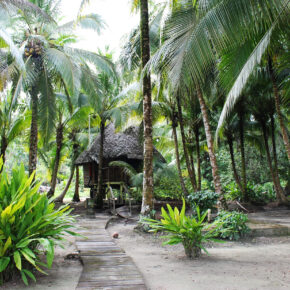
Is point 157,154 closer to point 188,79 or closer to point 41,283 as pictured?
point 188,79

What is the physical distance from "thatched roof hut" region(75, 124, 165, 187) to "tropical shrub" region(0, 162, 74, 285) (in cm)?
1064

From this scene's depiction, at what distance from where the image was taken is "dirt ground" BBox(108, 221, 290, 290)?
12.7ft

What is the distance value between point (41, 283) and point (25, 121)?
11.3 metres

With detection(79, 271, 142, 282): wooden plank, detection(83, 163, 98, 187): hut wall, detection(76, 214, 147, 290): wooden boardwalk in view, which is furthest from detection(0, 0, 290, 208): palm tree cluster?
detection(79, 271, 142, 282): wooden plank

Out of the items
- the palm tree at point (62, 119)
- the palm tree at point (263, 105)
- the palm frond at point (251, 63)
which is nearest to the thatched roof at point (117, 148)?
the palm tree at point (62, 119)

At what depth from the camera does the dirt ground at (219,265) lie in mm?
3873

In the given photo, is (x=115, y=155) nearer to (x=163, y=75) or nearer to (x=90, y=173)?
(x=90, y=173)

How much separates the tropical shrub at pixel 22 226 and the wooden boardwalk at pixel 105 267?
2.12 feet

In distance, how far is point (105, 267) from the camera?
176 inches

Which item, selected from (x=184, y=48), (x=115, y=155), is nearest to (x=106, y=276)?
(x=184, y=48)

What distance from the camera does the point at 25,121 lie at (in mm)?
13789

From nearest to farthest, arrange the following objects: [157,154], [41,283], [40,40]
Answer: [41,283] < [40,40] < [157,154]

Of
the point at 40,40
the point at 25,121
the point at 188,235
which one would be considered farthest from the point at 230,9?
the point at 25,121

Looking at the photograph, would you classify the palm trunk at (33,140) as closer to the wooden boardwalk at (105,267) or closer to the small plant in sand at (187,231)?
the wooden boardwalk at (105,267)
